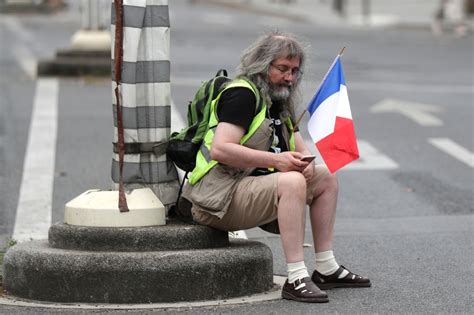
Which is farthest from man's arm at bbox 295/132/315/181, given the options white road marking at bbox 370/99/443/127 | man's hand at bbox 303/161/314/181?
white road marking at bbox 370/99/443/127

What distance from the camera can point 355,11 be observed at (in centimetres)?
4231

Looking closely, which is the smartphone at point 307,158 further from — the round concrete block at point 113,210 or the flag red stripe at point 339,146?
the round concrete block at point 113,210

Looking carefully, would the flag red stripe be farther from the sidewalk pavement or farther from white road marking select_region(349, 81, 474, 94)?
the sidewalk pavement

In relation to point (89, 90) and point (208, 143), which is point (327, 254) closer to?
point (208, 143)

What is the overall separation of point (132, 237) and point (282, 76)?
1133 millimetres

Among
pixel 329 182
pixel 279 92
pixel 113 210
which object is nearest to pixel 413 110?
pixel 329 182

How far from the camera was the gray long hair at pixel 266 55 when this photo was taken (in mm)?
6387

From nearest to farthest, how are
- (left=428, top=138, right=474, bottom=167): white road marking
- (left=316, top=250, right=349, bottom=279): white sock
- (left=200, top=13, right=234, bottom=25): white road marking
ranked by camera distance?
(left=316, top=250, right=349, bottom=279): white sock
(left=428, top=138, right=474, bottom=167): white road marking
(left=200, top=13, right=234, bottom=25): white road marking

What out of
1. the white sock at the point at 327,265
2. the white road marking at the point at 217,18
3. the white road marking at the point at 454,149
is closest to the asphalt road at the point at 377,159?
the white road marking at the point at 454,149

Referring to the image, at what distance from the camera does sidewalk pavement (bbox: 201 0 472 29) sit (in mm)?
36188

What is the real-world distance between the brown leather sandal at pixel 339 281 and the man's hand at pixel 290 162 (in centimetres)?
74

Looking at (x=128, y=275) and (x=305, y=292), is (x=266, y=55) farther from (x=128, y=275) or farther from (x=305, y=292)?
(x=128, y=275)

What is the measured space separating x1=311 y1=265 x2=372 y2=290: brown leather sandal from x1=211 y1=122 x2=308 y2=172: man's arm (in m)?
0.75

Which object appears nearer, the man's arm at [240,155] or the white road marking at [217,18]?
the man's arm at [240,155]
